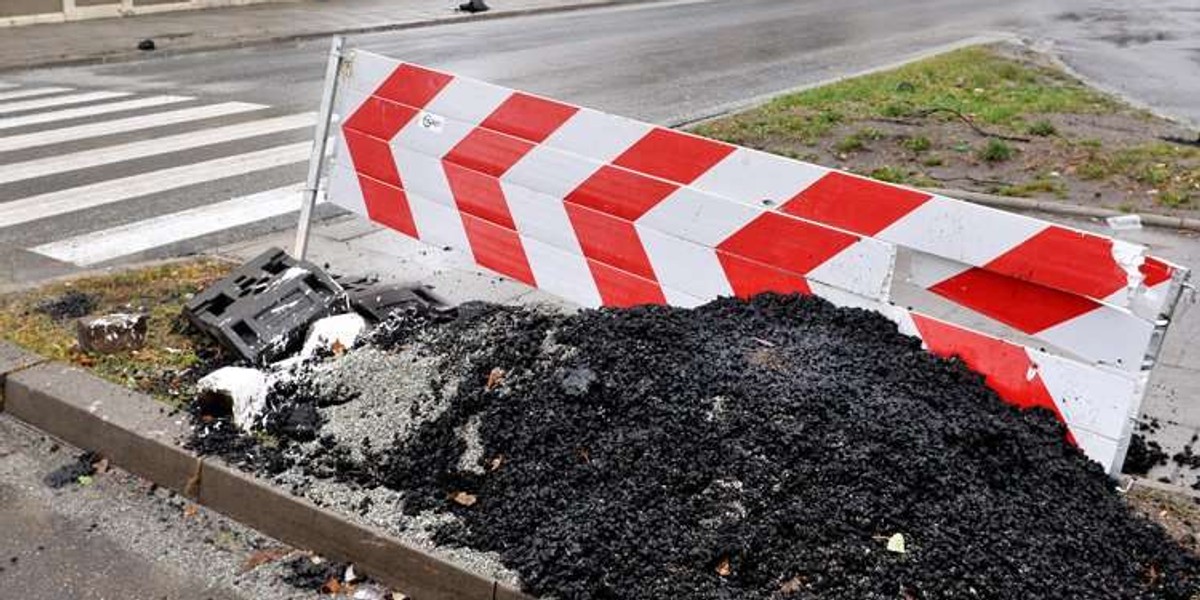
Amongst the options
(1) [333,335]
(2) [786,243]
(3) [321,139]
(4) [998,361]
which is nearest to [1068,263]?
(4) [998,361]

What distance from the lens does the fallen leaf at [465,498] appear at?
405cm

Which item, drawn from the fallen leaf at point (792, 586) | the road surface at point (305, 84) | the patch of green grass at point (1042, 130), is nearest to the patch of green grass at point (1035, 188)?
the patch of green grass at point (1042, 130)

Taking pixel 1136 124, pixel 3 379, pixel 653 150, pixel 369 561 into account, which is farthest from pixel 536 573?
pixel 1136 124

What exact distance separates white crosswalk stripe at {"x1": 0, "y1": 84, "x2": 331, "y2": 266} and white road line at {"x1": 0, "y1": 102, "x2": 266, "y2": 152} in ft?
0.03

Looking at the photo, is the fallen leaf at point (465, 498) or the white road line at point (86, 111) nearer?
the fallen leaf at point (465, 498)

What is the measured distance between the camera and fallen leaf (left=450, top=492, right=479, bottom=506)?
4.05 meters

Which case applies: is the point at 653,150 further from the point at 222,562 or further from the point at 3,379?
the point at 3,379

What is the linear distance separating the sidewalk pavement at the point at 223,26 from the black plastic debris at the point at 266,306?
12.4 meters

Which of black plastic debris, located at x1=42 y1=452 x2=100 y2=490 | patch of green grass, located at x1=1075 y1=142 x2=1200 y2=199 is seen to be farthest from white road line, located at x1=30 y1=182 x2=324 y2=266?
patch of green grass, located at x1=1075 y1=142 x2=1200 y2=199

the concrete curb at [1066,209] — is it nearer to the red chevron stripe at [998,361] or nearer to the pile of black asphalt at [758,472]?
the red chevron stripe at [998,361]

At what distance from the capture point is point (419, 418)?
443 cm

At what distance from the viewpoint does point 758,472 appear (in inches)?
149

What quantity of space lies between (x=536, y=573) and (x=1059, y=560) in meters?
1.64

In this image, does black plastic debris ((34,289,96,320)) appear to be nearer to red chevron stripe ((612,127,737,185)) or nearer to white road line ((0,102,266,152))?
red chevron stripe ((612,127,737,185))
